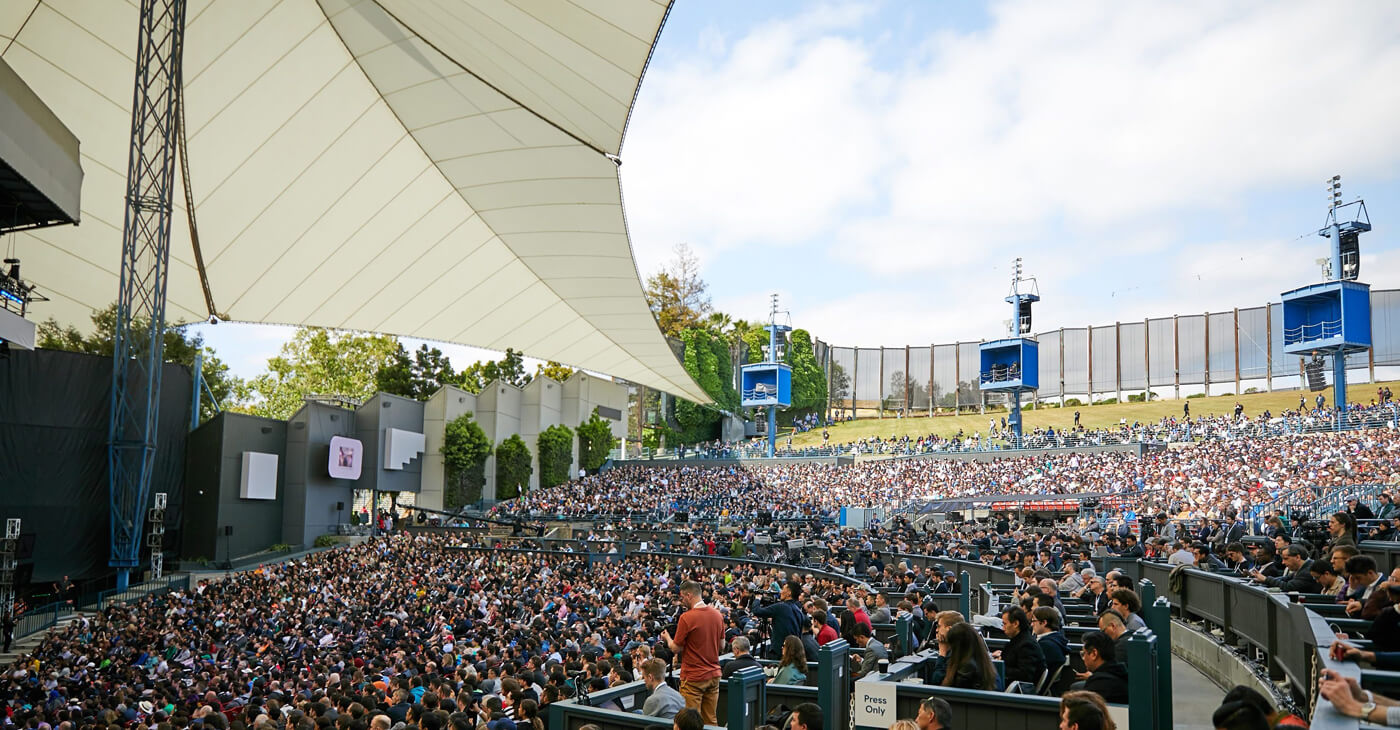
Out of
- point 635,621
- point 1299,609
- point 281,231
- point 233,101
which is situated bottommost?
point 635,621

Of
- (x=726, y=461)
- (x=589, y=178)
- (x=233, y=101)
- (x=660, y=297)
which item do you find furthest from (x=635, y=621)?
(x=660, y=297)

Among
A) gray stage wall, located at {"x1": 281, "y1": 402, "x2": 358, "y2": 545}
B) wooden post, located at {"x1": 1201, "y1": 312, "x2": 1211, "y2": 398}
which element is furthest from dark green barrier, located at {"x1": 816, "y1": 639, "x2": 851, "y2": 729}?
wooden post, located at {"x1": 1201, "y1": 312, "x2": 1211, "y2": 398}

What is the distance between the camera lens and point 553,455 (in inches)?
1923

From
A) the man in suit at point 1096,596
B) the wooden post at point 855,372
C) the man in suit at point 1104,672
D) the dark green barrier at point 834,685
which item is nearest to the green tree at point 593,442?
the wooden post at point 855,372

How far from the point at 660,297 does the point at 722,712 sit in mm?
72360

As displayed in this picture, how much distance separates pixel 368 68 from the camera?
2252cm

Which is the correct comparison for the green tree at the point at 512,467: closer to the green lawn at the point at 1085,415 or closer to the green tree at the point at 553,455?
the green tree at the point at 553,455

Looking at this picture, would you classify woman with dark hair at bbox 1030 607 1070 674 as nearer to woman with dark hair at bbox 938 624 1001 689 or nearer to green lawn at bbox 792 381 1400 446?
woman with dark hair at bbox 938 624 1001 689

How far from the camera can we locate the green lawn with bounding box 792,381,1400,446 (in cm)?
5731

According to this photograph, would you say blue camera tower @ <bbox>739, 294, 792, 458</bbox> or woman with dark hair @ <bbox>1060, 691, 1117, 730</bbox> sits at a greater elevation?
blue camera tower @ <bbox>739, 294, 792, 458</bbox>

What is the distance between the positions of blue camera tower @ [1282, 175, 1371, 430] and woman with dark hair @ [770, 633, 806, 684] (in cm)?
3696

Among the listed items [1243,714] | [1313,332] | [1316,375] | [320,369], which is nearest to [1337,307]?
[1313,332]

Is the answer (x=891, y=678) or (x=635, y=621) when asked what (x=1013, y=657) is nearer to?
(x=891, y=678)

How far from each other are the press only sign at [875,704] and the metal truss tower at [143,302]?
2032 centimetres
